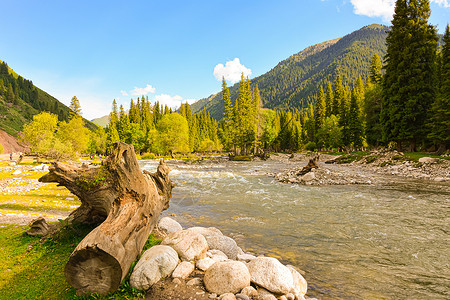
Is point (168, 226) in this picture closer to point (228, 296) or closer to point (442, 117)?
point (228, 296)

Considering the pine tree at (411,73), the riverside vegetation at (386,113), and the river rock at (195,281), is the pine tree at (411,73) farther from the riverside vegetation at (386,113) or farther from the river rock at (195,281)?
the river rock at (195,281)

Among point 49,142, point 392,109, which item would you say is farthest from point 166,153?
point 392,109

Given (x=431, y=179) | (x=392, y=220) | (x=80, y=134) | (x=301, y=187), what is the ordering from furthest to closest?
1. (x=80, y=134)
2. (x=431, y=179)
3. (x=301, y=187)
4. (x=392, y=220)

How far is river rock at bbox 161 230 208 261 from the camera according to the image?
4.82 meters

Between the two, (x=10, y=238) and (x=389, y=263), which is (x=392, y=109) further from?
(x=10, y=238)

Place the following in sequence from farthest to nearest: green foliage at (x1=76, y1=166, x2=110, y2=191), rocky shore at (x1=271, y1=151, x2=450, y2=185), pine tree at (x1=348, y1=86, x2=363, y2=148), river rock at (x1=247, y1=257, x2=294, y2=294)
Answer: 1. pine tree at (x1=348, y1=86, x2=363, y2=148)
2. rocky shore at (x1=271, y1=151, x2=450, y2=185)
3. green foliage at (x1=76, y1=166, x2=110, y2=191)
4. river rock at (x1=247, y1=257, x2=294, y2=294)

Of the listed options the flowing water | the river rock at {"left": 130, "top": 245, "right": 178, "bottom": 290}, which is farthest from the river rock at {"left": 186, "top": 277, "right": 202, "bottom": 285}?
the flowing water

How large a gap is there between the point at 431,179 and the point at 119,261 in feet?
75.1

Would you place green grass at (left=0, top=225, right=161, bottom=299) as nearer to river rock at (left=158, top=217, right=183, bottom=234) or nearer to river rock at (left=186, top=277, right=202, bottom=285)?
river rock at (left=186, top=277, right=202, bottom=285)

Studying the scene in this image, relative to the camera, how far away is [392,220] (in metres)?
8.72

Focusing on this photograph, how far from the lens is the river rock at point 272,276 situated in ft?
13.2

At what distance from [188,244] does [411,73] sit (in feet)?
111

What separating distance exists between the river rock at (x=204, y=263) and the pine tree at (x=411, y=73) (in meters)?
31.6

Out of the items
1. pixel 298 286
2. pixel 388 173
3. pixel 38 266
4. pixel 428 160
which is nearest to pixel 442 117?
pixel 428 160
